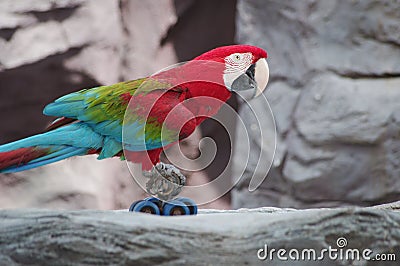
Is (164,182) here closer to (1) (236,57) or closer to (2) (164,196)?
(2) (164,196)

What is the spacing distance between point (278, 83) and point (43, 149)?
1.31 metres

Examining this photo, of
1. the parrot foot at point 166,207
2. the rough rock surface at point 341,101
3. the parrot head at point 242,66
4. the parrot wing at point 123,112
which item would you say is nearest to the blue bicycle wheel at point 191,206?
the parrot foot at point 166,207

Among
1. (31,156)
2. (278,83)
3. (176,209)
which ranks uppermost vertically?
(278,83)

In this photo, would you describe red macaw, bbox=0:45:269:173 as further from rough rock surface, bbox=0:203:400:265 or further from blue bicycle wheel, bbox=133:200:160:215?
rough rock surface, bbox=0:203:400:265

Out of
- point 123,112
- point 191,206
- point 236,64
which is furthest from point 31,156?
point 236,64

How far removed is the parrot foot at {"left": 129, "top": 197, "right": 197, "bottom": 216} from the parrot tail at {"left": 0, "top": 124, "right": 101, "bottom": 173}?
0.46 feet

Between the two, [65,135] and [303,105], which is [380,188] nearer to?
[303,105]

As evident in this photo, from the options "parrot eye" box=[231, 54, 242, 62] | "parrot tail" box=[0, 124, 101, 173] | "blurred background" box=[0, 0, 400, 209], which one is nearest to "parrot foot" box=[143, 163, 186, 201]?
"parrot tail" box=[0, 124, 101, 173]

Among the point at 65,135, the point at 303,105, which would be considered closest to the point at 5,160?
the point at 65,135

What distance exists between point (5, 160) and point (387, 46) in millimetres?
1440

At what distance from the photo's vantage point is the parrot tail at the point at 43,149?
101 cm

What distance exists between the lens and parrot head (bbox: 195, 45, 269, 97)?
1.07 m

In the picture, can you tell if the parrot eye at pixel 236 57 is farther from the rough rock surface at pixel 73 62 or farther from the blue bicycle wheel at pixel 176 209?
→ the rough rock surface at pixel 73 62

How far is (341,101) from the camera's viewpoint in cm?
203
